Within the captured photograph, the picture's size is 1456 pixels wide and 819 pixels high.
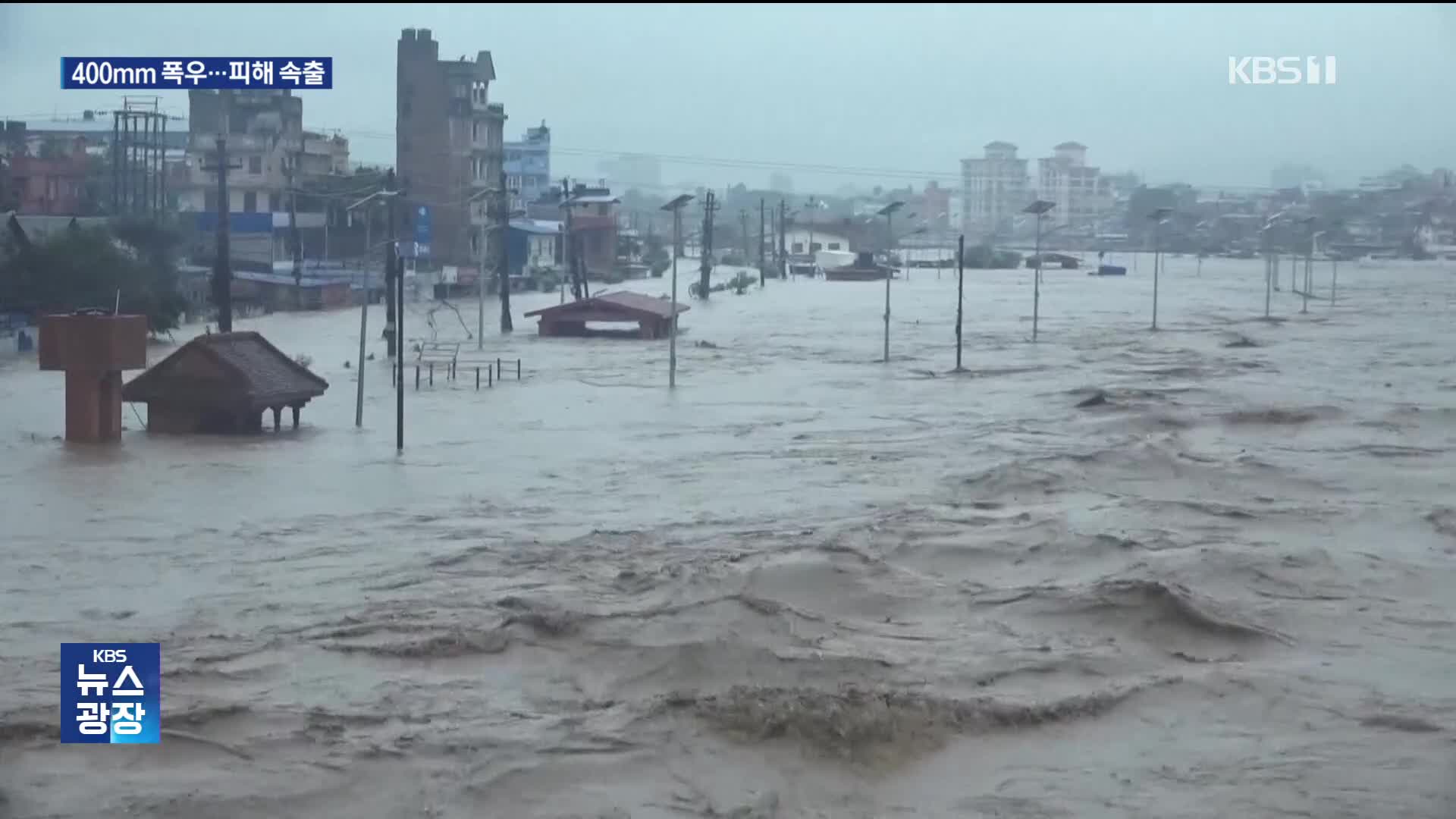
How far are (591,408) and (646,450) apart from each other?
525 cm

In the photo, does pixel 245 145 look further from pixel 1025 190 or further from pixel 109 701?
pixel 1025 190

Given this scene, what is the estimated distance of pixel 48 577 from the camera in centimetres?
1270

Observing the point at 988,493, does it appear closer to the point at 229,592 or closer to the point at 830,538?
the point at 830,538

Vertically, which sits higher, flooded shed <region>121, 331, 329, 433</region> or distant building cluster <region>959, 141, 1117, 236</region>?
distant building cluster <region>959, 141, 1117, 236</region>

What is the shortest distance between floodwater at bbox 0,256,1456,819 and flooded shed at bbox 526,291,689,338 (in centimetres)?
1663

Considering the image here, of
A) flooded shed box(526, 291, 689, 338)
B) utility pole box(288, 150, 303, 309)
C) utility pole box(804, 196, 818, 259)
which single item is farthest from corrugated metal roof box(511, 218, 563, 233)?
utility pole box(804, 196, 818, 259)

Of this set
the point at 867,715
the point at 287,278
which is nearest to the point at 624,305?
the point at 287,278

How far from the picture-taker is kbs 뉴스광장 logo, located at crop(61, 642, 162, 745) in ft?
24.3

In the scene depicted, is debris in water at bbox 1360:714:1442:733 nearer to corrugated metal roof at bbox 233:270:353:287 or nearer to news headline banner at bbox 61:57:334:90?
news headline banner at bbox 61:57:334:90

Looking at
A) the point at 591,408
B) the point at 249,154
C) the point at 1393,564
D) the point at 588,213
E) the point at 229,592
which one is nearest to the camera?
the point at 229,592

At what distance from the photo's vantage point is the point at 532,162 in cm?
9088

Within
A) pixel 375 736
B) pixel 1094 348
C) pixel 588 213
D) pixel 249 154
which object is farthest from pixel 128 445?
pixel 588 213

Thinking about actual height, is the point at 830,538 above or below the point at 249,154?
below

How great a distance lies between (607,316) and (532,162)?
50451 millimetres
